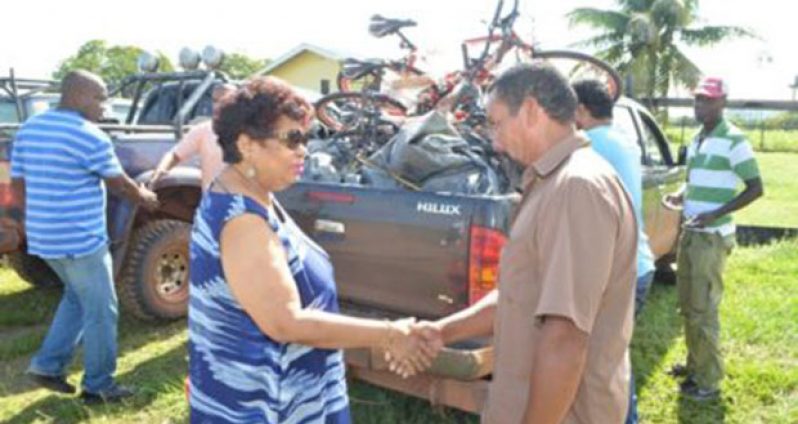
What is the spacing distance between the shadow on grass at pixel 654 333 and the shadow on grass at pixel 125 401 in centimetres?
290

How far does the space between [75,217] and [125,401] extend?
1.12m

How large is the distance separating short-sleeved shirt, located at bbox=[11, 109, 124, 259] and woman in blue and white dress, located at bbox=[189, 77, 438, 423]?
93.1 inches

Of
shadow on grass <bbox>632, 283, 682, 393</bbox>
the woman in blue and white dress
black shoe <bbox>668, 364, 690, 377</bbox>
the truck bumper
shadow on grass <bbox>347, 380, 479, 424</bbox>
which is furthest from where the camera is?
shadow on grass <bbox>632, 283, 682, 393</bbox>

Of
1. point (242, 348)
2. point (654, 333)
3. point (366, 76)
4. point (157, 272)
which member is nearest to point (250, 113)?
point (242, 348)

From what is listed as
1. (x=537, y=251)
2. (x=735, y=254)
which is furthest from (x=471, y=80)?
(x=735, y=254)

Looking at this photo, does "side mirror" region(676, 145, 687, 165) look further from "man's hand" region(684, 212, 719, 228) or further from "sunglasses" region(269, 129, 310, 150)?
"sunglasses" region(269, 129, 310, 150)

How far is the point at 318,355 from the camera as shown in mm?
2205

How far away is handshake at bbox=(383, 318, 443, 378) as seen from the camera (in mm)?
2246

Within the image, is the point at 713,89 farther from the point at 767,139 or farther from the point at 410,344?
the point at 767,139

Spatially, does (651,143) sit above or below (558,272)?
below

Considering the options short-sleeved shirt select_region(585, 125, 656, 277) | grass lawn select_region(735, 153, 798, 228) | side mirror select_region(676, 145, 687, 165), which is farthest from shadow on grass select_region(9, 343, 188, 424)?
grass lawn select_region(735, 153, 798, 228)

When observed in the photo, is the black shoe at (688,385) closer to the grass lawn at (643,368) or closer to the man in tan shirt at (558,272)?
the grass lawn at (643,368)

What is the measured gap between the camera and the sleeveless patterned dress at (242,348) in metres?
2.03

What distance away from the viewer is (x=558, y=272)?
5.58ft
